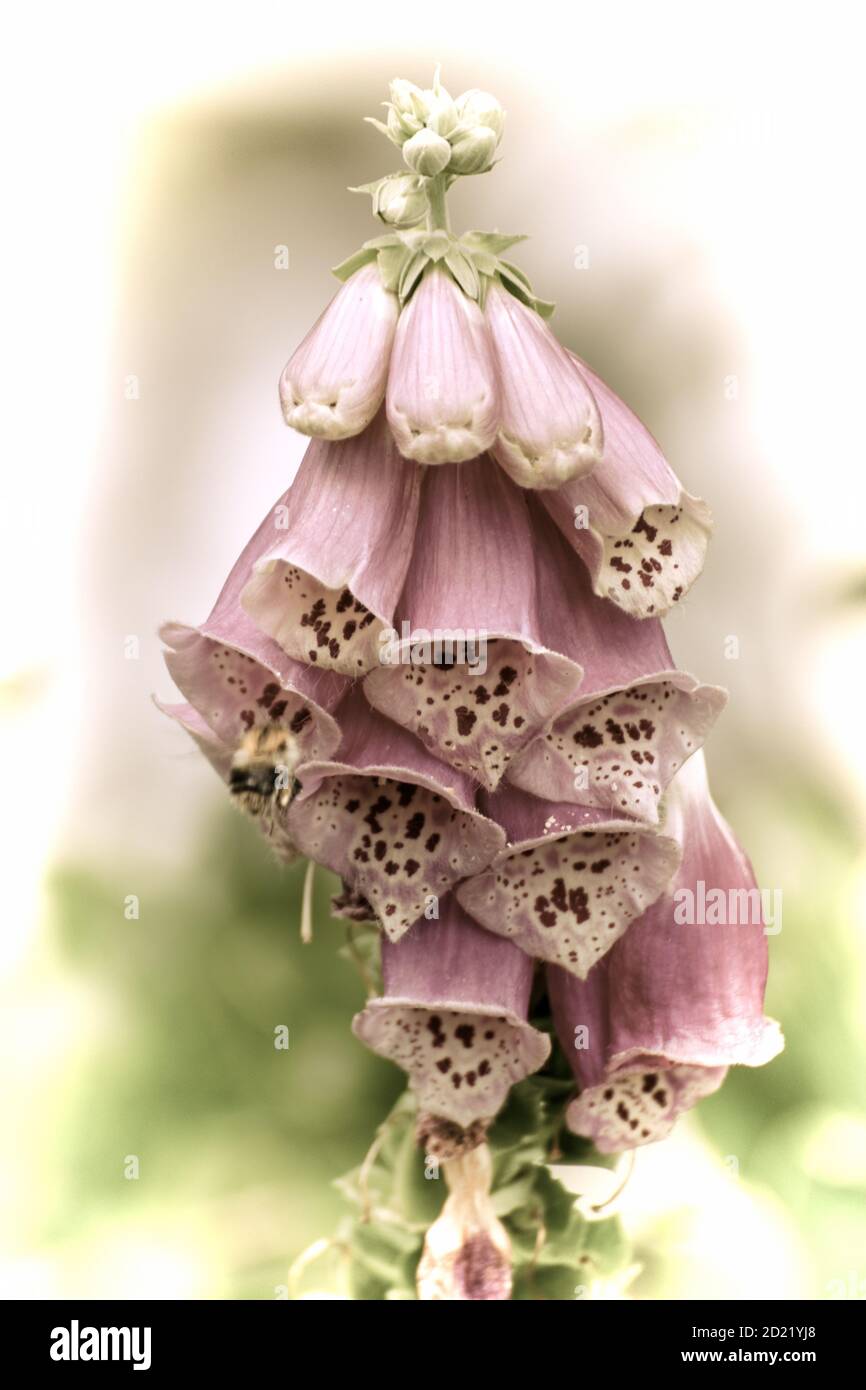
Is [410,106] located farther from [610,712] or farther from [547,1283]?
[547,1283]

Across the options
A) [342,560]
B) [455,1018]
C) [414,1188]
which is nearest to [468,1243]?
[414,1188]

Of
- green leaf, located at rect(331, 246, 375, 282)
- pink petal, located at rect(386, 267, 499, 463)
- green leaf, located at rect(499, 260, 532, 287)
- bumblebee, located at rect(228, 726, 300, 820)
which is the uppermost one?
green leaf, located at rect(331, 246, 375, 282)

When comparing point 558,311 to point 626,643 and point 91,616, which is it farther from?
point 91,616

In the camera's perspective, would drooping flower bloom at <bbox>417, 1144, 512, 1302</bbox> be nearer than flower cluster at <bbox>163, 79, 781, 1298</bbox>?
No

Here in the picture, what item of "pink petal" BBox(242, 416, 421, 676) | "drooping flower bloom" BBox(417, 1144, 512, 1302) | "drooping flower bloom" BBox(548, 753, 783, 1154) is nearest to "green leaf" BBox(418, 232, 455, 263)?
"pink petal" BBox(242, 416, 421, 676)

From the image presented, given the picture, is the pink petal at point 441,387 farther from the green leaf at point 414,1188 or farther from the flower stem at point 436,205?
the green leaf at point 414,1188

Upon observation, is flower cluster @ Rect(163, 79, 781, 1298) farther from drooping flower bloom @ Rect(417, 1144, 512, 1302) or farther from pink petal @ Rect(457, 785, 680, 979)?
drooping flower bloom @ Rect(417, 1144, 512, 1302)

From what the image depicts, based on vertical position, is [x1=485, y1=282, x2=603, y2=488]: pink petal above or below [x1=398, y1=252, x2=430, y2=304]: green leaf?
below
